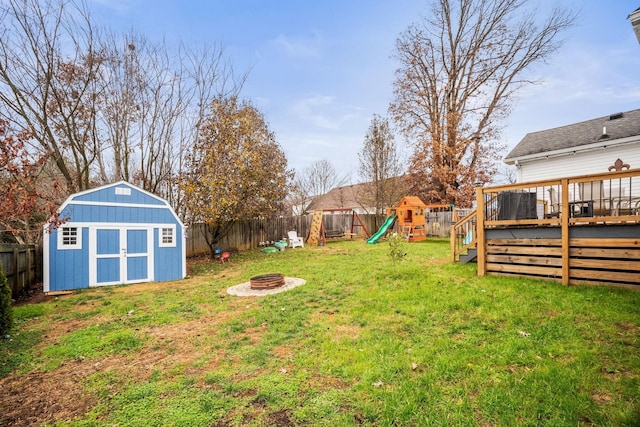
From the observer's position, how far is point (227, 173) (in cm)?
1097

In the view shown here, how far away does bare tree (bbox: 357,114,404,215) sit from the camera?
67.3 ft

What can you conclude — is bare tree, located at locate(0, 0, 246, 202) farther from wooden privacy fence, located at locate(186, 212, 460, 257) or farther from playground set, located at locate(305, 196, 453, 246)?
playground set, located at locate(305, 196, 453, 246)

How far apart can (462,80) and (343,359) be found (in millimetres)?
21495

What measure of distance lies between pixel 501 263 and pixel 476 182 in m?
14.5

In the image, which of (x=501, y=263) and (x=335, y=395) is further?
(x=501, y=263)

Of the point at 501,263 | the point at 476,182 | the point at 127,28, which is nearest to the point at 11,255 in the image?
the point at 127,28

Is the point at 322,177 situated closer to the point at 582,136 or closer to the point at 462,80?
the point at 462,80

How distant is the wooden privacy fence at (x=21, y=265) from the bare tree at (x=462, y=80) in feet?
63.6

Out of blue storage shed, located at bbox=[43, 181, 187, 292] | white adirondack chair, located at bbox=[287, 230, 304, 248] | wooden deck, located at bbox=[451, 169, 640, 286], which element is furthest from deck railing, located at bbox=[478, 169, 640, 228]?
white adirondack chair, located at bbox=[287, 230, 304, 248]

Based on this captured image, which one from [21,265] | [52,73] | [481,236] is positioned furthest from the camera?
[52,73]

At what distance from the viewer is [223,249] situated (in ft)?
46.3

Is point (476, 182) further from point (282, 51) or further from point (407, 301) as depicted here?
point (407, 301)

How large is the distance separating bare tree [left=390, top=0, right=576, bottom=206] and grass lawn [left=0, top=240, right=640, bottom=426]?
1482 centimetres

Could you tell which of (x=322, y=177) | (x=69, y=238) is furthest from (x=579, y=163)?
(x=322, y=177)
